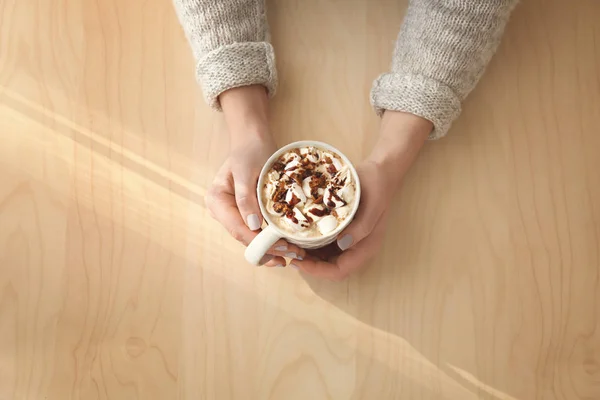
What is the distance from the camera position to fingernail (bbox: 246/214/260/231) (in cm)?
66

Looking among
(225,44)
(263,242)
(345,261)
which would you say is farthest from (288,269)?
(225,44)

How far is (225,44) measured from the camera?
75cm

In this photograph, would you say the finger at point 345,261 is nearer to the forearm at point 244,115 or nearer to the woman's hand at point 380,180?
the woman's hand at point 380,180

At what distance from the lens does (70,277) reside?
77 centimetres

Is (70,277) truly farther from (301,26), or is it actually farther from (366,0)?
(366,0)

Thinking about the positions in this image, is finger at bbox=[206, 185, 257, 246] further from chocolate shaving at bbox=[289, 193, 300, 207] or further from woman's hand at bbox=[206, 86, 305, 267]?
chocolate shaving at bbox=[289, 193, 300, 207]

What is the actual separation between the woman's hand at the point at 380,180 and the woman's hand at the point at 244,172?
0.06 m

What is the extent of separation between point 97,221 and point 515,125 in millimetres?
633

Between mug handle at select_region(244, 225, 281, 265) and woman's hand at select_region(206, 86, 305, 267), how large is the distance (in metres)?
0.03

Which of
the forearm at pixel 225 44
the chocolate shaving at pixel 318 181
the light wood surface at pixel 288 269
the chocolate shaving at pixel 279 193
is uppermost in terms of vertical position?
the forearm at pixel 225 44

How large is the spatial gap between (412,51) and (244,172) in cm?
29

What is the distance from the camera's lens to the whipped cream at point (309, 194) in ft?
1.89

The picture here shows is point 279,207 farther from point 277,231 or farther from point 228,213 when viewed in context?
point 228,213

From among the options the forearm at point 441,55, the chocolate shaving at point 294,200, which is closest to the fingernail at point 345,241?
the chocolate shaving at point 294,200
